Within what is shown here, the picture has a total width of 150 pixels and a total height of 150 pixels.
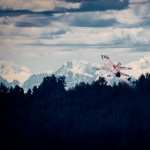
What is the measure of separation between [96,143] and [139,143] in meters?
12.7

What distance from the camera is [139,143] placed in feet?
642

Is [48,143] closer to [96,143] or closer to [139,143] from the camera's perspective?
[96,143]

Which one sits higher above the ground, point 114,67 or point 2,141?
point 114,67

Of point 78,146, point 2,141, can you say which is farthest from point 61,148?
point 2,141

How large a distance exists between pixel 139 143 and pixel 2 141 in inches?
1588

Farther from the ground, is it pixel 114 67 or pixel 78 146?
pixel 114 67

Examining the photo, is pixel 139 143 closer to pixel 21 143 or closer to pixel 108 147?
pixel 108 147

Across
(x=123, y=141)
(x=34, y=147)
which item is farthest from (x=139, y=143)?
(x=34, y=147)

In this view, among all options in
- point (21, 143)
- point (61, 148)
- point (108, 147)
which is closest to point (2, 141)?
point (21, 143)

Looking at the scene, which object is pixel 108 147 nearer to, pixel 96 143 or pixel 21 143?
pixel 96 143

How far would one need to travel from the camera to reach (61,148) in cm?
19150

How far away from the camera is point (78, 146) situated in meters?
194

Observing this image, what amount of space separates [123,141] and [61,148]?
20211 millimetres

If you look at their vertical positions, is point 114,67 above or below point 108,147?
above
